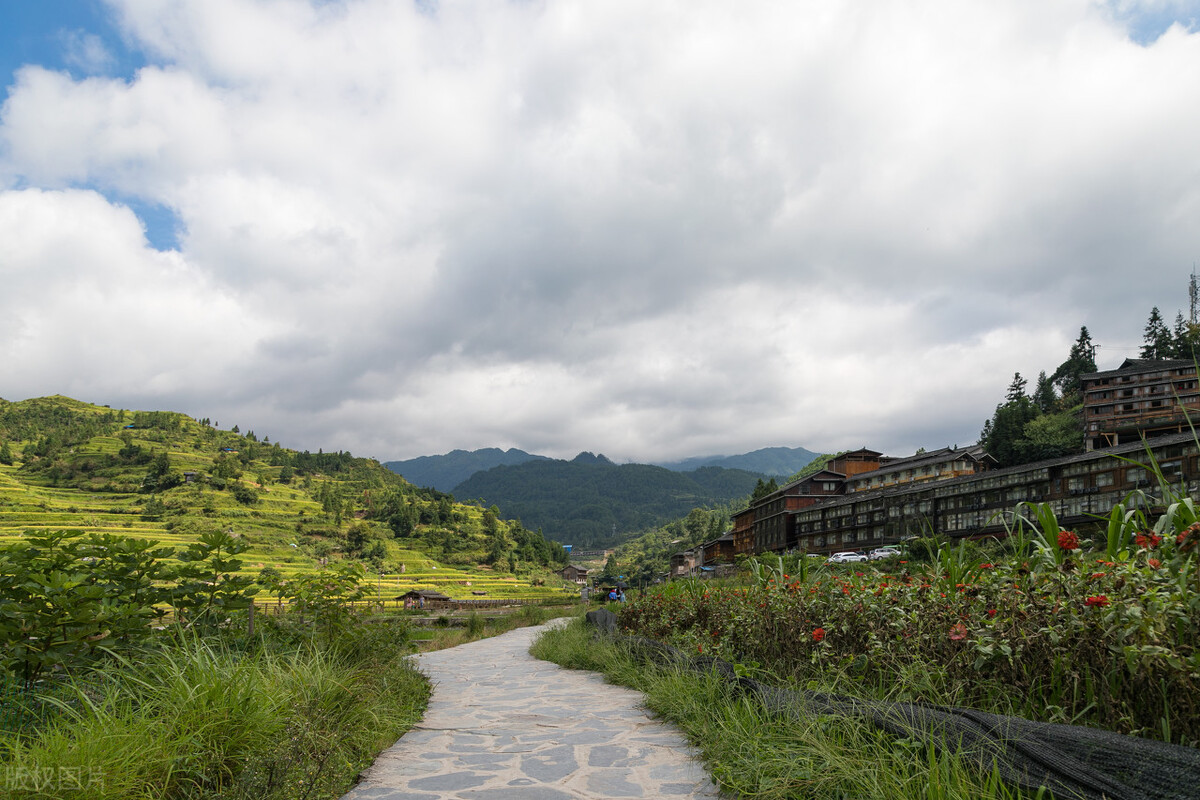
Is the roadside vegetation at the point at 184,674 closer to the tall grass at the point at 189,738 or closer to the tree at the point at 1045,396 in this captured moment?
the tall grass at the point at 189,738

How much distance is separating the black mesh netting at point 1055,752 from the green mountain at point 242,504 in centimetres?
5134

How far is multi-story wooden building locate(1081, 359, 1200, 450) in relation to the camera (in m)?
49.1

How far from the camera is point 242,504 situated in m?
81.4

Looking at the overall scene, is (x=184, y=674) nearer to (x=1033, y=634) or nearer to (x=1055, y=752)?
(x=1055, y=752)

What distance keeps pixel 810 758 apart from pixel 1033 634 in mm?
1167

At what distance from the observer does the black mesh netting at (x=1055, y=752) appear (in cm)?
196

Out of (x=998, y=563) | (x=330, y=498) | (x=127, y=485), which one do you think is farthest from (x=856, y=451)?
(x=127, y=485)

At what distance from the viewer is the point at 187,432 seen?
4483 inches

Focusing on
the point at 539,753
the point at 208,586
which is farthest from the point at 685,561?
the point at 208,586

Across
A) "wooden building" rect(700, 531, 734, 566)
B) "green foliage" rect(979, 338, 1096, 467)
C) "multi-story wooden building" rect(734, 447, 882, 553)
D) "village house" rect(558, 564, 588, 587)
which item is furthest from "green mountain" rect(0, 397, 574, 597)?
"green foliage" rect(979, 338, 1096, 467)

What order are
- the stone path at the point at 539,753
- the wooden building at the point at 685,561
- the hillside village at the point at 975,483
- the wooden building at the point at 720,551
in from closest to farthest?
1. the stone path at the point at 539,753
2. the hillside village at the point at 975,483
3. the wooden building at the point at 720,551
4. the wooden building at the point at 685,561

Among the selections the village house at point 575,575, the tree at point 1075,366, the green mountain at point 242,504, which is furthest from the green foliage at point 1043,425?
the village house at point 575,575

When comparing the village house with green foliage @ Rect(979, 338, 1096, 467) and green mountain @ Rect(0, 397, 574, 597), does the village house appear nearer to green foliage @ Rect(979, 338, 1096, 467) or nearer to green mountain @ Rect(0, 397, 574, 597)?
green mountain @ Rect(0, 397, 574, 597)

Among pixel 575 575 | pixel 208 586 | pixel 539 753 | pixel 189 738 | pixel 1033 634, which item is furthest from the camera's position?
pixel 575 575
